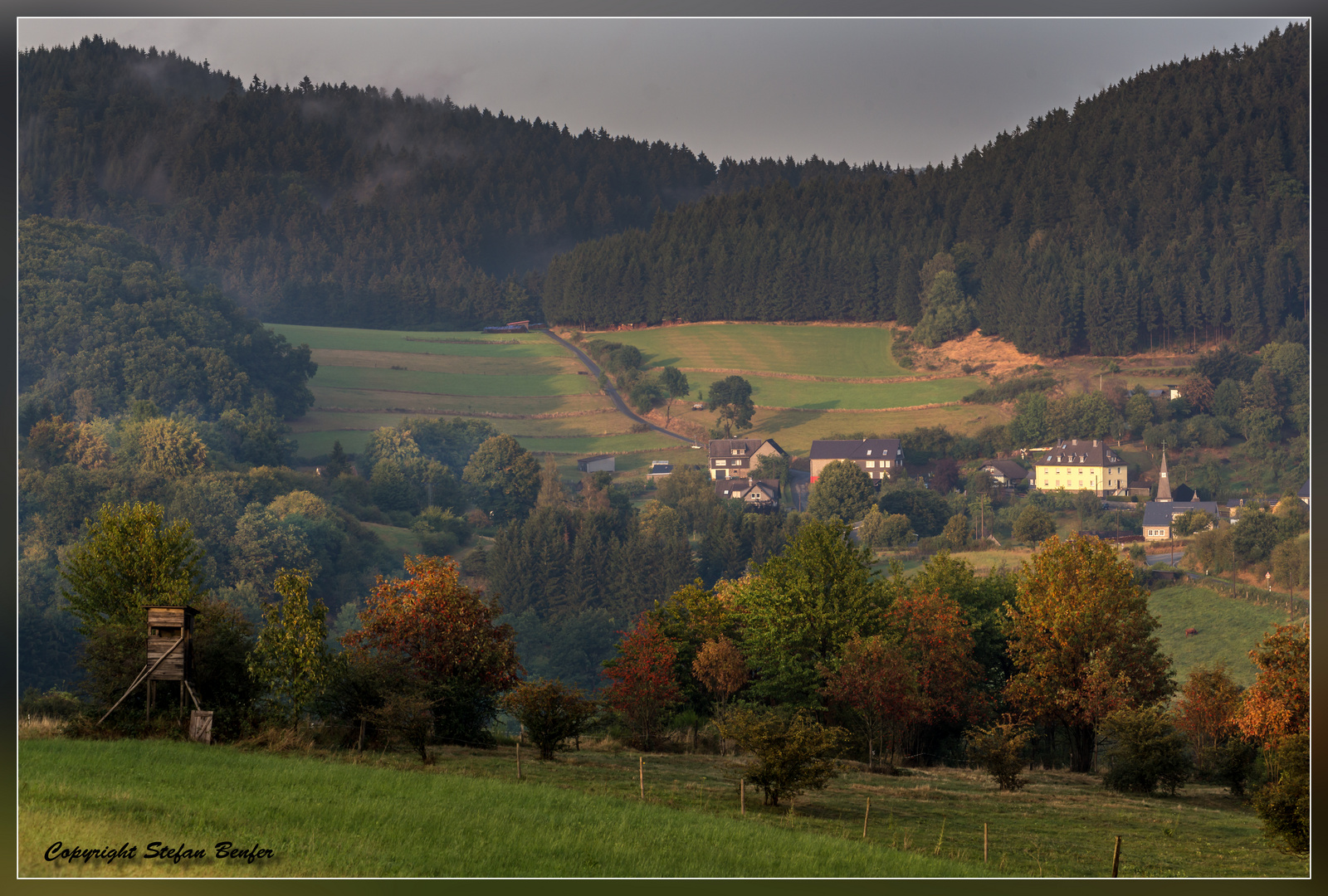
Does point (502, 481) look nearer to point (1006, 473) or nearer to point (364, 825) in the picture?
point (1006, 473)

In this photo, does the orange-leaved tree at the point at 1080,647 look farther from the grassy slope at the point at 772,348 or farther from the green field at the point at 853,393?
the grassy slope at the point at 772,348

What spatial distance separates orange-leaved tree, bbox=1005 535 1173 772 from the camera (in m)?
36.9

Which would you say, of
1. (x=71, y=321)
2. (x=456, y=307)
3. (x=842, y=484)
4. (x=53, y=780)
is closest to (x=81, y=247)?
(x=71, y=321)

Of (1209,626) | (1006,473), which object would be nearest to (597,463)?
(1006,473)

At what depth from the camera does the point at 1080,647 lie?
38.3 meters

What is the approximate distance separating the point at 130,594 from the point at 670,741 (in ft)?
47.7

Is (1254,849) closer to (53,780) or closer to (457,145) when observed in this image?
(53,780)

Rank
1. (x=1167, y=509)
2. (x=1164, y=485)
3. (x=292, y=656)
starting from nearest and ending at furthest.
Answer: (x=292, y=656) → (x=1167, y=509) → (x=1164, y=485)

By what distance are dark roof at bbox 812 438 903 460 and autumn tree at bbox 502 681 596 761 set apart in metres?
90.8

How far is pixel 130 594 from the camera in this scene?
1037 inches

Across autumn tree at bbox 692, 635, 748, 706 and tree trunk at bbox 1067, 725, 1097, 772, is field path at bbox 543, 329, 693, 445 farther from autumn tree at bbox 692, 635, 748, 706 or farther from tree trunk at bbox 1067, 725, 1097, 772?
tree trunk at bbox 1067, 725, 1097, 772

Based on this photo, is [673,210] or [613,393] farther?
[673,210]

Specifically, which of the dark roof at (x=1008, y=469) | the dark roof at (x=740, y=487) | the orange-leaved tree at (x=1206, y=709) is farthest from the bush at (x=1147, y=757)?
the dark roof at (x=1008, y=469)

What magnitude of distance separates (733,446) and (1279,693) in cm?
9932
